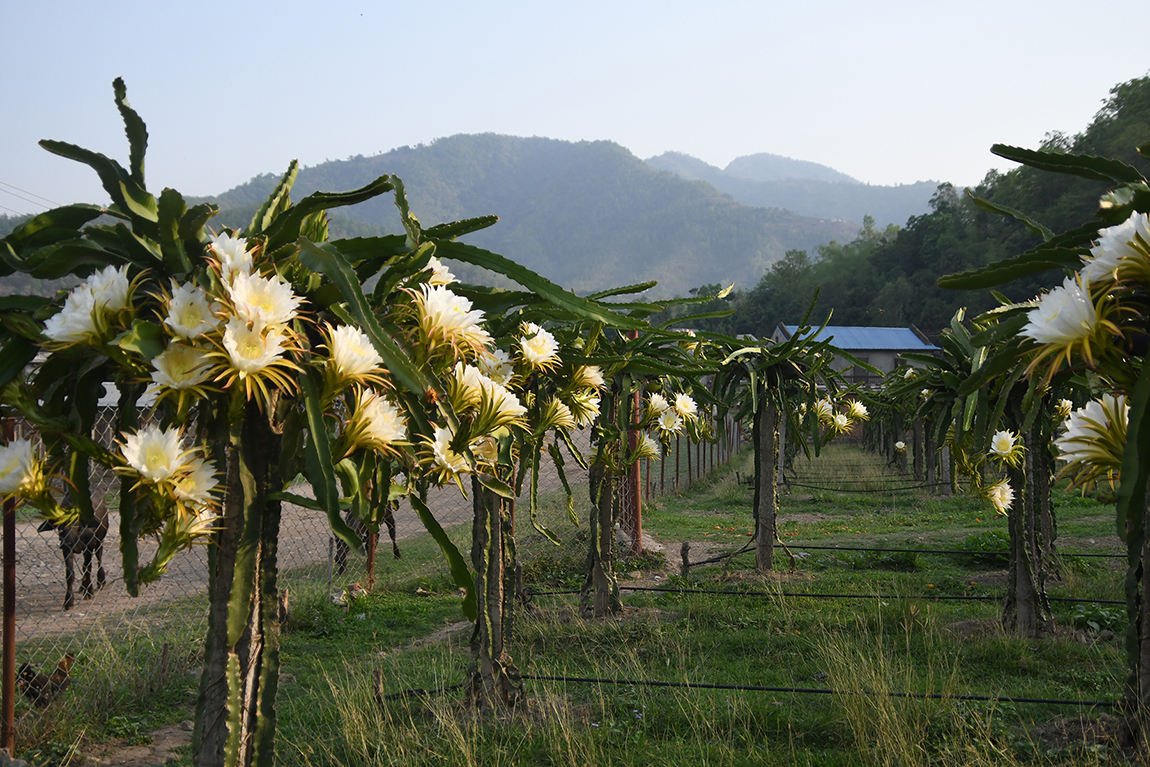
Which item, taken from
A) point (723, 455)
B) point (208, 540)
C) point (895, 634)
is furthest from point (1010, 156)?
point (723, 455)

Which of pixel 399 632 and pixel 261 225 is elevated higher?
pixel 261 225

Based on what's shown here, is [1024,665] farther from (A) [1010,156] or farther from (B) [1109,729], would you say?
(A) [1010,156]

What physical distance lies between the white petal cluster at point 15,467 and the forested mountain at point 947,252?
21.7 m

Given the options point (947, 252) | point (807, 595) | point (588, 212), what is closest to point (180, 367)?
point (807, 595)

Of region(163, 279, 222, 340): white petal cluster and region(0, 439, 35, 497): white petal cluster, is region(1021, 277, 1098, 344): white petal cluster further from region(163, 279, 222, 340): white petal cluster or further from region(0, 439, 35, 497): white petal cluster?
region(0, 439, 35, 497): white petal cluster

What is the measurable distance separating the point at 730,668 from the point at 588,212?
155801 mm

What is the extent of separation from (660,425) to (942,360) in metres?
1.72

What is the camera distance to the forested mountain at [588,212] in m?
129

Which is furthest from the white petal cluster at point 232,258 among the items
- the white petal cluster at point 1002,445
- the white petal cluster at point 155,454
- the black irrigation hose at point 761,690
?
the white petal cluster at point 1002,445

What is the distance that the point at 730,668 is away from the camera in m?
3.91

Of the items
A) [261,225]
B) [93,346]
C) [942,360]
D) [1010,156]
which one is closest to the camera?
[93,346]

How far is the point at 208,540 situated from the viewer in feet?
4.75

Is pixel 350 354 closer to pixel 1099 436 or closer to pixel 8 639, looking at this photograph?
pixel 1099 436

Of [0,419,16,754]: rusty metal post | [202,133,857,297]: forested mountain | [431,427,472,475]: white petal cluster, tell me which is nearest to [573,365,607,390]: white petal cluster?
[431,427,472,475]: white petal cluster
